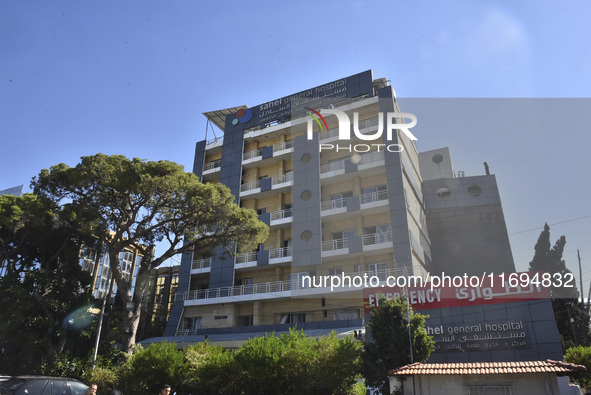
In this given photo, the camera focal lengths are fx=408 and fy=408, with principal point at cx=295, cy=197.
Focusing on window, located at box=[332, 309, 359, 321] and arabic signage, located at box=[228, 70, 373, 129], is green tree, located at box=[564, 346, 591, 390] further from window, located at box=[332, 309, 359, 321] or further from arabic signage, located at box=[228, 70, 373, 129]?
arabic signage, located at box=[228, 70, 373, 129]

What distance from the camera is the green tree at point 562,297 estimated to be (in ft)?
84.6

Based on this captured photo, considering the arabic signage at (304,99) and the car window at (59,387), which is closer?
the car window at (59,387)

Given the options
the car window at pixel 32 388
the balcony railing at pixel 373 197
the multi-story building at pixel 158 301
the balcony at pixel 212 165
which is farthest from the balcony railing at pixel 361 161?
the car window at pixel 32 388

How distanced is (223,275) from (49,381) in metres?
19.2

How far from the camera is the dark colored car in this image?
10180 mm

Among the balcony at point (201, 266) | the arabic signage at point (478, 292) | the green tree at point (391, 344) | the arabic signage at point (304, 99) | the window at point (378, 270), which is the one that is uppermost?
the arabic signage at point (304, 99)

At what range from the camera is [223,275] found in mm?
30141

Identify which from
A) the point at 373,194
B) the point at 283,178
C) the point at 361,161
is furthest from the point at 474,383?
the point at 283,178

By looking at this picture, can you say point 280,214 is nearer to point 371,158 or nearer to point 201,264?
point 201,264

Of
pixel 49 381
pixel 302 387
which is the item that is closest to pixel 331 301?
pixel 302 387

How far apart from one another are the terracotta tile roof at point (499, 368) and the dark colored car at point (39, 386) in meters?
9.05

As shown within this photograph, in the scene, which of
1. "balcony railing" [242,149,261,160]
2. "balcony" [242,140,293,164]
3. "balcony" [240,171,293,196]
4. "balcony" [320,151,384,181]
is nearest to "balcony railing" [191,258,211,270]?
"balcony" [240,171,293,196]

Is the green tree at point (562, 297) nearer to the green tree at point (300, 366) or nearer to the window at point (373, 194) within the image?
the window at point (373, 194)

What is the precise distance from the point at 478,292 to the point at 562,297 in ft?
37.6
